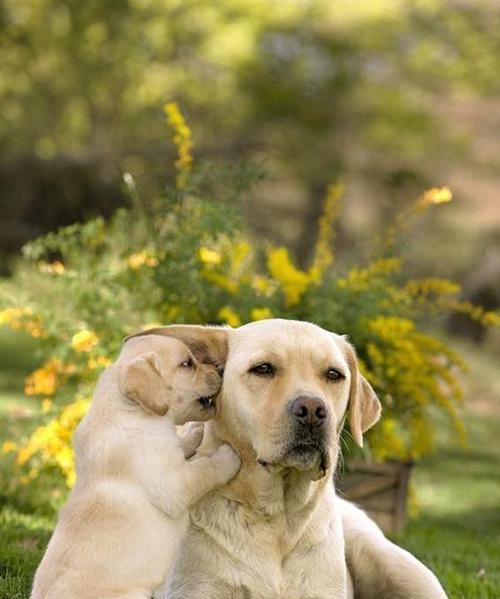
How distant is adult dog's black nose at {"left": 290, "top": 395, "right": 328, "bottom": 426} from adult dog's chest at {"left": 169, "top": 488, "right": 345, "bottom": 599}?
50 cm

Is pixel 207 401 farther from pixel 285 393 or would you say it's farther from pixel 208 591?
pixel 208 591

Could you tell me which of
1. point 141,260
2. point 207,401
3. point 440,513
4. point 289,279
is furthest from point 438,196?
point 440,513

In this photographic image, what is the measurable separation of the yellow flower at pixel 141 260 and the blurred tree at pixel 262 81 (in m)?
16.8

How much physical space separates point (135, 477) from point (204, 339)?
687mm

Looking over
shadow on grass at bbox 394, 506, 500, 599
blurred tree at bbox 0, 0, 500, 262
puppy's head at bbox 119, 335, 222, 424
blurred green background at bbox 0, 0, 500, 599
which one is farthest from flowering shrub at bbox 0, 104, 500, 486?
blurred tree at bbox 0, 0, 500, 262

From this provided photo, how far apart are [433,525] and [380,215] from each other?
981 inches

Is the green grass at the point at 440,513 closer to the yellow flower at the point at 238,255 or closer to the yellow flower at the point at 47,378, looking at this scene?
the yellow flower at the point at 47,378

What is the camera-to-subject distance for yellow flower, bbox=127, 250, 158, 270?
7531 mm

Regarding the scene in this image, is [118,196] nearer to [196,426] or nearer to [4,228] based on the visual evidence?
[4,228]

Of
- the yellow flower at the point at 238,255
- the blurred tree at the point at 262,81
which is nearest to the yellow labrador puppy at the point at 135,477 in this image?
the yellow flower at the point at 238,255

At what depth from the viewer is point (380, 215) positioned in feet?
112

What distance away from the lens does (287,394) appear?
4207mm

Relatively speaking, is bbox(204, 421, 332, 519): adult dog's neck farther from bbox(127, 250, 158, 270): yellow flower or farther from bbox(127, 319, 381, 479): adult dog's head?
bbox(127, 250, 158, 270): yellow flower

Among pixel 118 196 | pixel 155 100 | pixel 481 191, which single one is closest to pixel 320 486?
pixel 118 196
